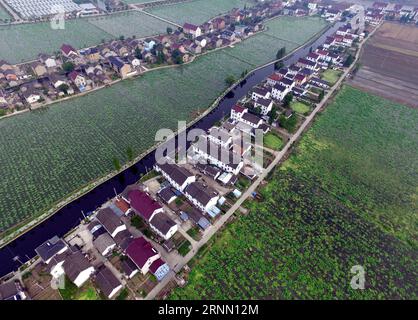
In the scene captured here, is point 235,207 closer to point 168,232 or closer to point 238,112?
point 168,232

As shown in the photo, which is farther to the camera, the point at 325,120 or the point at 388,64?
the point at 388,64

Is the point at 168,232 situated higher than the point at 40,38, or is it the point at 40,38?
the point at 40,38

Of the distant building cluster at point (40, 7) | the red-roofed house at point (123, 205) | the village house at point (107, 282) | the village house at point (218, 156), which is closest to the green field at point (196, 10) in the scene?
the distant building cluster at point (40, 7)

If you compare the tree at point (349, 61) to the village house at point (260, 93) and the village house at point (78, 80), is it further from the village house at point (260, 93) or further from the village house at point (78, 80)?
the village house at point (78, 80)

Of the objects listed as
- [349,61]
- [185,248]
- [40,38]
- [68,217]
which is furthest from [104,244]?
[349,61]

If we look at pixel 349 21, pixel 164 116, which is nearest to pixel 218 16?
pixel 349 21

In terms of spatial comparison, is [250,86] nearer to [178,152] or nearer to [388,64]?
[178,152]

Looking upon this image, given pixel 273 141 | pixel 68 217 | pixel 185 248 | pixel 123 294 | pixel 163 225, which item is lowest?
pixel 123 294

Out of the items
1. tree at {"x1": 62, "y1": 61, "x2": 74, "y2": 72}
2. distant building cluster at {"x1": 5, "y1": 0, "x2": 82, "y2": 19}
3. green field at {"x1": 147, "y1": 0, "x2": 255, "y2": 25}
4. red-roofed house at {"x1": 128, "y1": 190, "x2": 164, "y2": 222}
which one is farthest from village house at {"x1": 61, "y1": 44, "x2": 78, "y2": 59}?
red-roofed house at {"x1": 128, "y1": 190, "x2": 164, "y2": 222}
